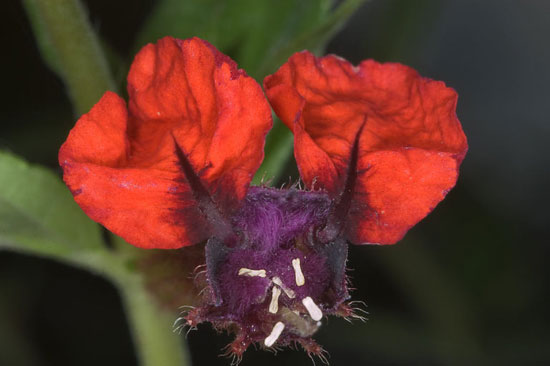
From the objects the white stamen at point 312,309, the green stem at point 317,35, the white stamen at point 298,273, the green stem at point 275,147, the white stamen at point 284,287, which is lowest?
the green stem at point 275,147

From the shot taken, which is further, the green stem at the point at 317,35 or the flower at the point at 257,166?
the green stem at the point at 317,35

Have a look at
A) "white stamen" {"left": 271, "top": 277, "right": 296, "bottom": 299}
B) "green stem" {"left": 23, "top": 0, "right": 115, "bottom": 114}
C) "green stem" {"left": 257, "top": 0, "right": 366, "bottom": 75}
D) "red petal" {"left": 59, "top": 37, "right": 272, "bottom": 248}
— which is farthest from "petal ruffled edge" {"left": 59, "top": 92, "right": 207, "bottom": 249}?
"green stem" {"left": 257, "top": 0, "right": 366, "bottom": 75}

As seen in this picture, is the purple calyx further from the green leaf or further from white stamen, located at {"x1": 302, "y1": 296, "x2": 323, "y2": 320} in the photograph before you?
Result: the green leaf

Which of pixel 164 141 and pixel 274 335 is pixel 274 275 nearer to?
pixel 274 335

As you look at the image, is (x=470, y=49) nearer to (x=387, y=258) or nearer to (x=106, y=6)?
(x=387, y=258)

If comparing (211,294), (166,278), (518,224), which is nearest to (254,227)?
(211,294)

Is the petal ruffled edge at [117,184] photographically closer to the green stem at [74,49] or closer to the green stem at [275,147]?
the green stem at [74,49]

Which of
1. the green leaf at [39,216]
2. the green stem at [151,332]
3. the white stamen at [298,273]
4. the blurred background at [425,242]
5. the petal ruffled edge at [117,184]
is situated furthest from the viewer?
the blurred background at [425,242]

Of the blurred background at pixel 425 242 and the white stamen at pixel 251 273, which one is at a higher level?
the white stamen at pixel 251 273

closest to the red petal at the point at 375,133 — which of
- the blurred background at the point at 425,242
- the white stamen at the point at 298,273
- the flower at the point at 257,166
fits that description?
the flower at the point at 257,166
